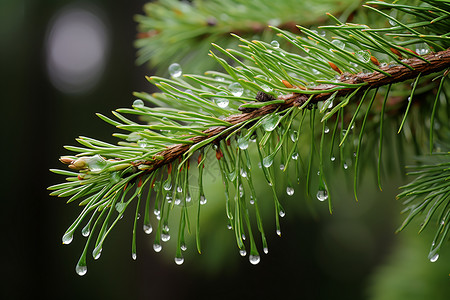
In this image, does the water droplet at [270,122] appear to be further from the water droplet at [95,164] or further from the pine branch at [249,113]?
the water droplet at [95,164]

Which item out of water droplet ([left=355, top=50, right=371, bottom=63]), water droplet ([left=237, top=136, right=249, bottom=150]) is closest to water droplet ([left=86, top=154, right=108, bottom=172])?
water droplet ([left=237, top=136, right=249, bottom=150])

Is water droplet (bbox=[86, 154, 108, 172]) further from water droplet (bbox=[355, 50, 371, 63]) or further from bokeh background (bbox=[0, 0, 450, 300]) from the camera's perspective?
bokeh background (bbox=[0, 0, 450, 300])

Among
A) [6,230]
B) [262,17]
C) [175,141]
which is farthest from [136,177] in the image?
[6,230]

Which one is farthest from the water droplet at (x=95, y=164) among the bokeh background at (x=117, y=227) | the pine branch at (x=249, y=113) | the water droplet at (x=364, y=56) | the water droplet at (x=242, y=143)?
the bokeh background at (x=117, y=227)

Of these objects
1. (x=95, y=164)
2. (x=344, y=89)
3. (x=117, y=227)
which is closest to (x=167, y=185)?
(x=95, y=164)

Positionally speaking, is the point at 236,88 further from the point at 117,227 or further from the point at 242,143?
the point at 117,227

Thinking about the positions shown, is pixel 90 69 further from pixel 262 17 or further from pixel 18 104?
pixel 262 17
